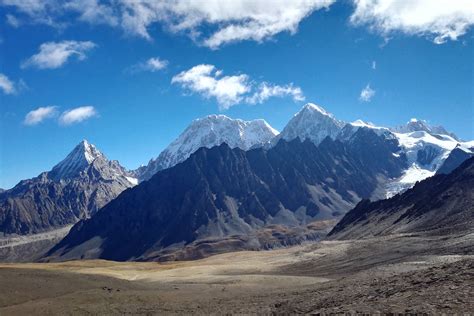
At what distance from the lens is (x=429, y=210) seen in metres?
156

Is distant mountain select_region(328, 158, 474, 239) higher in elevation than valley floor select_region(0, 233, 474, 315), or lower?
higher

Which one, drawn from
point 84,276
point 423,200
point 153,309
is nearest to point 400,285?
point 153,309

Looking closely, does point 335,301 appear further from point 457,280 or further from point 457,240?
point 457,240

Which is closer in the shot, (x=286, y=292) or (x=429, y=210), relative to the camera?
(x=286, y=292)

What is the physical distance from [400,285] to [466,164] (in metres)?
173

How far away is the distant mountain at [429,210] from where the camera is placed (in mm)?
132250

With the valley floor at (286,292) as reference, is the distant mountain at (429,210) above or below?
above

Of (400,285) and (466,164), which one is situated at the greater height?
(466,164)

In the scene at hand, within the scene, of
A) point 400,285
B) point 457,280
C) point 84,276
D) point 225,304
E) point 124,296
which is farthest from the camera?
point 84,276

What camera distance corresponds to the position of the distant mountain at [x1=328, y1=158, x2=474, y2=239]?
434ft

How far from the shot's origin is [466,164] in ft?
627

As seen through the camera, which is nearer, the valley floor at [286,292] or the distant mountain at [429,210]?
the valley floor at [286,292]

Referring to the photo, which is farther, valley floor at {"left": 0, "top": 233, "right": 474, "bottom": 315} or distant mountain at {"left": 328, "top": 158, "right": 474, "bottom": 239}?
distant mountain at {"left": 328, "top": 158, "right": 474, "bottom": 239}

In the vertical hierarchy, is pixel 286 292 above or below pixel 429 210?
below
